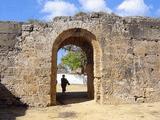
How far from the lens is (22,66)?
12000 mm

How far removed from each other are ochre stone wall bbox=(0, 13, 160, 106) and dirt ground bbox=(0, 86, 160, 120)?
52 cm

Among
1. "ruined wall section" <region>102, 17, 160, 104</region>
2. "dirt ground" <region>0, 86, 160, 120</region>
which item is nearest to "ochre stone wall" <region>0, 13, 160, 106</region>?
"ruined wall section" <region>102, 17, 160, 104</region>

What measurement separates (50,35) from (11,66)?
1809 mm

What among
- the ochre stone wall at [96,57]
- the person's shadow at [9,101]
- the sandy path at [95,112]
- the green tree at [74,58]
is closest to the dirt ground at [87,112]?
the sandy path at [95,112]

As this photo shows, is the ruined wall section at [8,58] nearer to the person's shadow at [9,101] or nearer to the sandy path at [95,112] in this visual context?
the person's shadow at [9,101]

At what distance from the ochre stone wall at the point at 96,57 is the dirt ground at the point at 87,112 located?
52 cm

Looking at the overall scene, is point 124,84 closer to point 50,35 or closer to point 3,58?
point 50,35

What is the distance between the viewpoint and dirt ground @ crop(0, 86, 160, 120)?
1009cm

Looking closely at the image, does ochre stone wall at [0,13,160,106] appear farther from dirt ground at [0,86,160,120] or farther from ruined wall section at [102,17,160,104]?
dirt ground at [0,86,160,120]

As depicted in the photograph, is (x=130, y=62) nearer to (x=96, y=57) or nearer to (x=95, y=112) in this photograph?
(x=96, y=57)

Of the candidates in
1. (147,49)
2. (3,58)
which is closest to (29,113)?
(3,58)

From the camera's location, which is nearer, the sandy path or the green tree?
the sandy path

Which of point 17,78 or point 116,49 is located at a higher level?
point 116,49

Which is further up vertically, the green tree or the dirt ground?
the green tree
